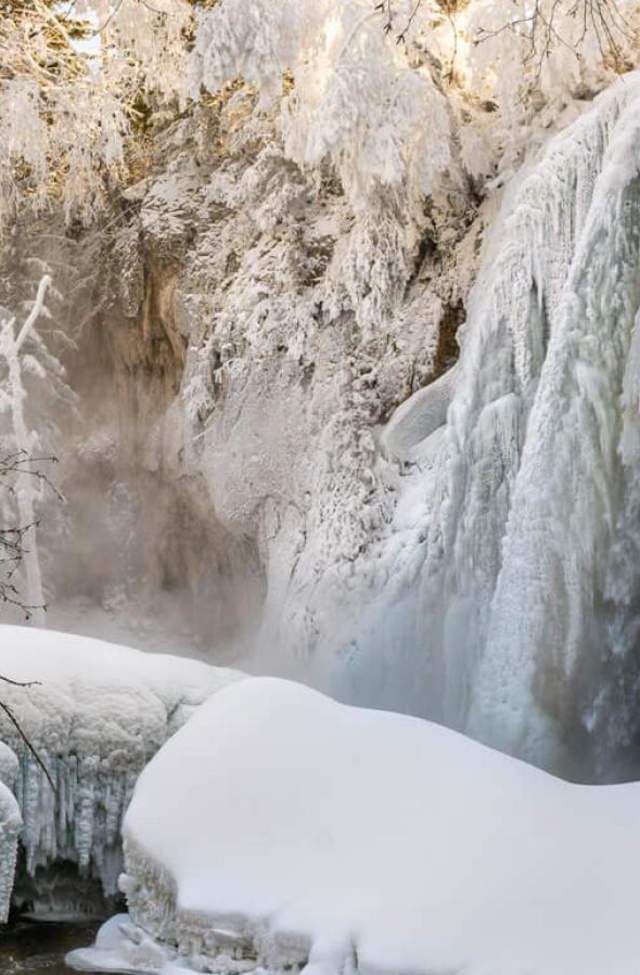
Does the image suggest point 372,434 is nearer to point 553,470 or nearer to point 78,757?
point 553,470

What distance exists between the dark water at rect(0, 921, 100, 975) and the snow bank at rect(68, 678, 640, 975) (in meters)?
0.14

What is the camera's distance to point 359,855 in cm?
571

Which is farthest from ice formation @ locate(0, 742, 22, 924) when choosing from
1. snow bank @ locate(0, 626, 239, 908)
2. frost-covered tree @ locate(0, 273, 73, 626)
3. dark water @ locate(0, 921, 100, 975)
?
frost-covered tree @ locate(0, 273, 73, 626)

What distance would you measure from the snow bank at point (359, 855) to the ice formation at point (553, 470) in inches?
70.1

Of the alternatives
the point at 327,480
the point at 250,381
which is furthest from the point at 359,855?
the point at 250,381

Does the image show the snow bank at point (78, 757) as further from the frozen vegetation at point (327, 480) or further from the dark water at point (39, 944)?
the dark water at point (39, 944)

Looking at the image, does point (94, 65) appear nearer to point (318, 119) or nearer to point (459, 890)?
point (318, 119)

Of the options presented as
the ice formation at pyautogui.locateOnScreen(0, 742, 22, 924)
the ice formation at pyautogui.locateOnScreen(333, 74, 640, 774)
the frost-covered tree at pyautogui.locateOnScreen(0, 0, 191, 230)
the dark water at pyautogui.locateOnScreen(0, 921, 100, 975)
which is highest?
the frost-covered tree at pyautogui.locateOnScreen(0, 0, 191, 230)

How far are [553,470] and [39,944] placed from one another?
158 inches

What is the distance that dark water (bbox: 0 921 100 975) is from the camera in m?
6.73

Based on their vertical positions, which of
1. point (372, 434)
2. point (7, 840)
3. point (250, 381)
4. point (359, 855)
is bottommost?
point (7, 840)

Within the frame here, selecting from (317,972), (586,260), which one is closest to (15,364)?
(586,260)

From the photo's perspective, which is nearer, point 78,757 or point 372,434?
point 78,757

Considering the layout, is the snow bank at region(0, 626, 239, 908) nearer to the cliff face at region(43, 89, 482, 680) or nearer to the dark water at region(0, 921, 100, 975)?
the dark water at region(0, 921, 100, 975)
